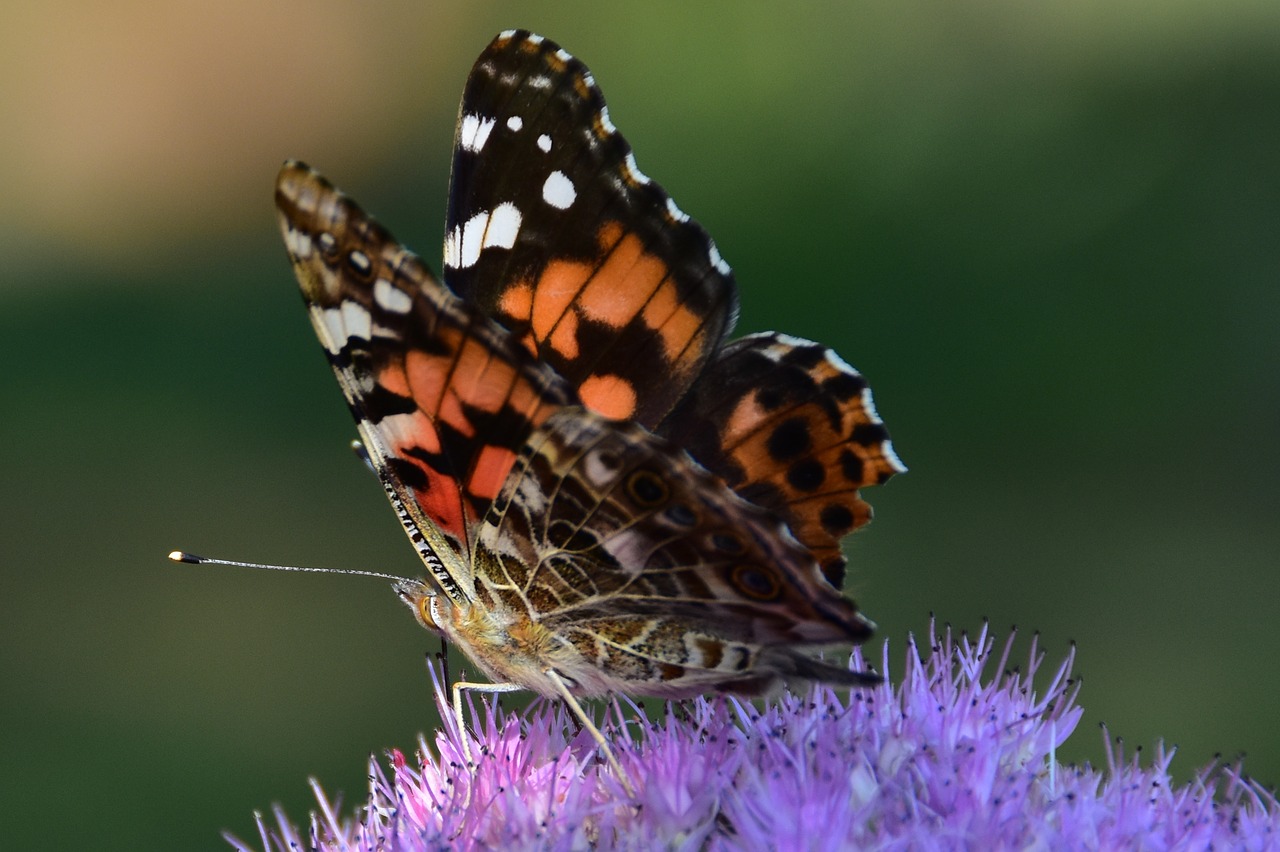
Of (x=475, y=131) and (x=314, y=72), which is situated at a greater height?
(x=314, y=72)

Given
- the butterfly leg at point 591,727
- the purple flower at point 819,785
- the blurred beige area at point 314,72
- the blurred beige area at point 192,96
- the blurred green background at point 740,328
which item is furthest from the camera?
the blurred beige area at point 192,96

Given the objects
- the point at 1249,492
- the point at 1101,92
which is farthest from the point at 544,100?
the point at 1101,92

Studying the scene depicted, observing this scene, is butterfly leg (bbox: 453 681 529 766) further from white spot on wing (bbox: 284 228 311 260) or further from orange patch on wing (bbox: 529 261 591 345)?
white spot on wing (bbox: 284 228 311 260)

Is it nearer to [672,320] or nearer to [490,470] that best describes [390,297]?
[490,470]

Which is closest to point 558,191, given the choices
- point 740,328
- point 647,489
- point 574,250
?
point 574,250

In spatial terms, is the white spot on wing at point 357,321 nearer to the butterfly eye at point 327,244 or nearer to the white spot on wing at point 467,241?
the butterfly eye at point 327,244

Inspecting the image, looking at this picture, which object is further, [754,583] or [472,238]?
[472,238]

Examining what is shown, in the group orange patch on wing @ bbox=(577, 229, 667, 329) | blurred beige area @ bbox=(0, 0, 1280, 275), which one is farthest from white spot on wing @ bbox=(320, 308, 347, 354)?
blurred beige area @ bbox=(0, 0, 1280, 275)

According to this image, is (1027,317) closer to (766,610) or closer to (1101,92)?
(1101,92)

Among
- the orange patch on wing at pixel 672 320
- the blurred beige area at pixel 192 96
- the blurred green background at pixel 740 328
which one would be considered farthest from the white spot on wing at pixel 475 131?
the blurred beige area at pixel 192 96
